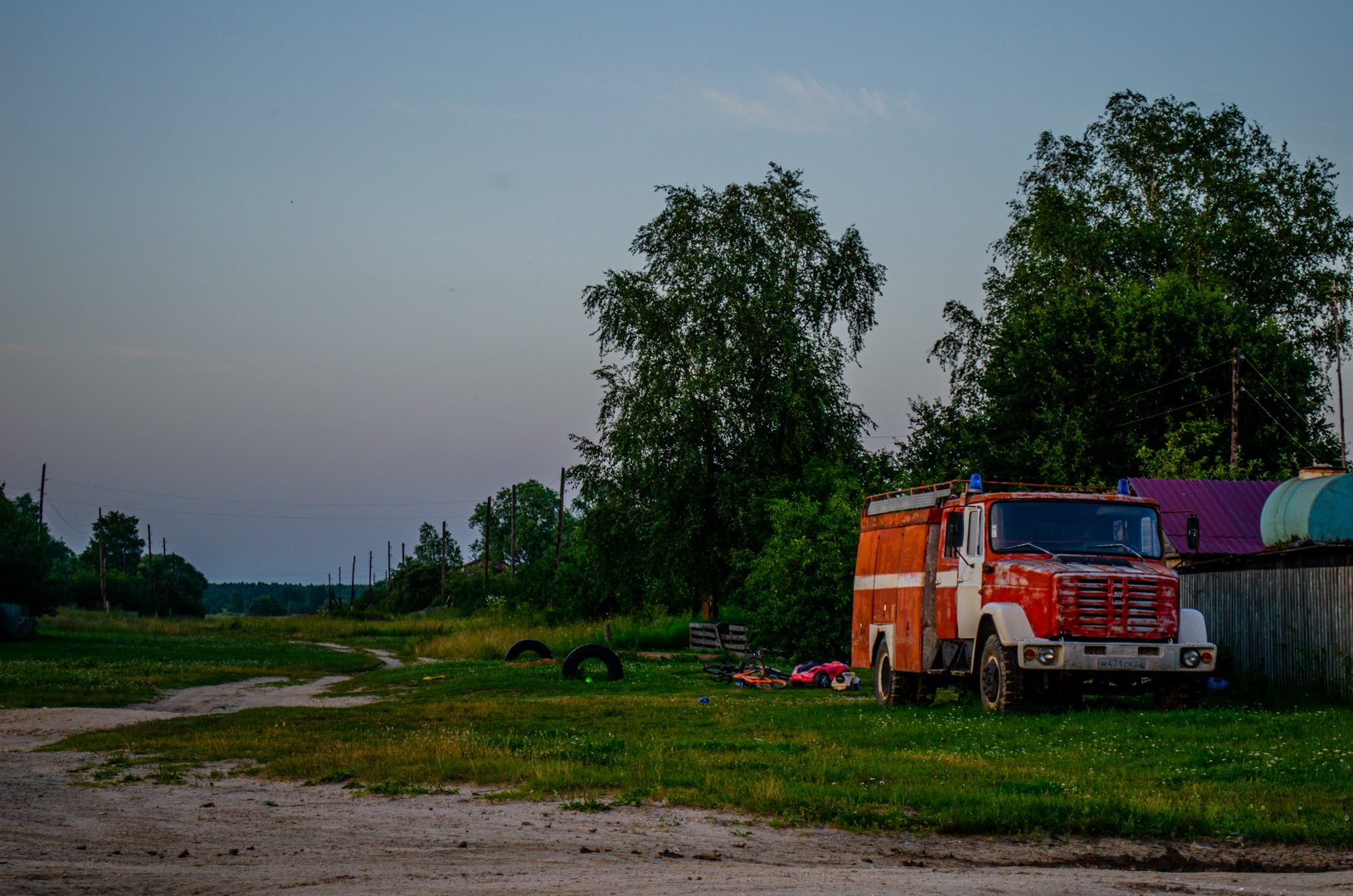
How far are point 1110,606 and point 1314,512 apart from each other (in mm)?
9066

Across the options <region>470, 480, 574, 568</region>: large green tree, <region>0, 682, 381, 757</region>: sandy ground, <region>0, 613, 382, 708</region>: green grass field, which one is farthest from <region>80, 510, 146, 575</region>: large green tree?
<region>0, 682, 381, 757</region>: sandy ground

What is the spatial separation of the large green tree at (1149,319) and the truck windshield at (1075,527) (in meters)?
21.2

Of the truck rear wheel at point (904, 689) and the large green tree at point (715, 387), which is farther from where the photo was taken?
the large green tree at point (715, 387)

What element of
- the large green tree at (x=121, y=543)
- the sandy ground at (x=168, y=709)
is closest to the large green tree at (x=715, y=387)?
the sandy ground at (x=168, y=709)

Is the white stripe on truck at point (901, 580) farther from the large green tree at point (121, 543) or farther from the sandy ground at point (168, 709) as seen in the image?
the large green tree at point (121, 543)

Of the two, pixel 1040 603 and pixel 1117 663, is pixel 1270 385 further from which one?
pixel 1040 603

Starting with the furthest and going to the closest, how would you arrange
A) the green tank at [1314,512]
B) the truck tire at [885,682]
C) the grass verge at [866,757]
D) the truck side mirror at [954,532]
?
the green tank at [1314,512]
the truck tire at [885,682]
the truck side mirror at [954,532]
the grass verge at [866,757]

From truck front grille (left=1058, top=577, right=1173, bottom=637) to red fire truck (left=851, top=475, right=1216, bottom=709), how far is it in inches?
0.5

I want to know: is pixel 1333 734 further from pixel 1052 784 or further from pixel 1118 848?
pixel 1118 848

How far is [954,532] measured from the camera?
16.8 meters

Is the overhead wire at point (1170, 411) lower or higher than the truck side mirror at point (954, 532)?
higher

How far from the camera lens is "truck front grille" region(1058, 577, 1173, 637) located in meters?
14.9

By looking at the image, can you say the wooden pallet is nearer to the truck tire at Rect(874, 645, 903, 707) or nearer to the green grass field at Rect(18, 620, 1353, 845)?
the truck tire at Rect(874, 645, 903, 707)

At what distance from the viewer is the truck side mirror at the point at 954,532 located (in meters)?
16.8
